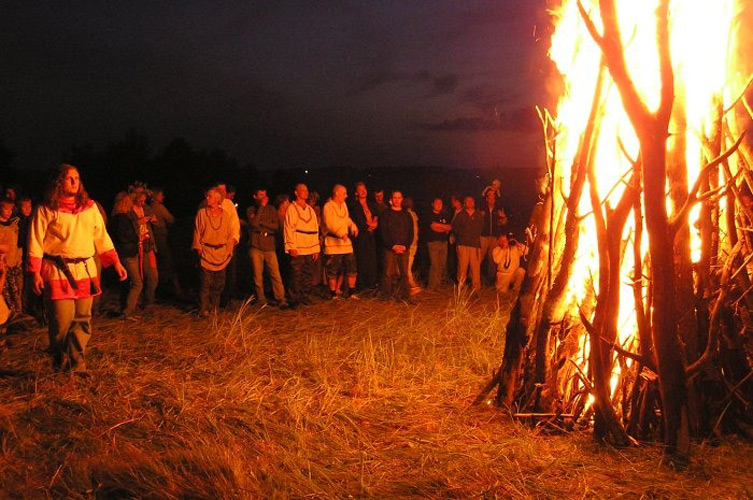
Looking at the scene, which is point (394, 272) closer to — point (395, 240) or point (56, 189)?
point (395, 240)

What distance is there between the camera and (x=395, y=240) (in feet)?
30.0

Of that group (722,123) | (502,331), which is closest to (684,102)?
(722,123)

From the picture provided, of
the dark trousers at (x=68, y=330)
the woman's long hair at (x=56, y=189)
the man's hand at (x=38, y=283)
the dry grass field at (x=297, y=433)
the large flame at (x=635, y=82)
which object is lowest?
the dry grass field at (x=297, y=433)

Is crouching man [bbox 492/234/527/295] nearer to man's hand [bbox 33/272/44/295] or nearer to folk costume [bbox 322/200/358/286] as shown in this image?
folk costume [bbox 322/200/358/286]

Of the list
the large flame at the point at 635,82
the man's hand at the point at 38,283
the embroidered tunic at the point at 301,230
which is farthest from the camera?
the embroidered tunic at the point at 301,230

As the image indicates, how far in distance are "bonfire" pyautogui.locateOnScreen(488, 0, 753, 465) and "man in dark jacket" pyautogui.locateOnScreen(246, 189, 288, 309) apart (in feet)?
16.6

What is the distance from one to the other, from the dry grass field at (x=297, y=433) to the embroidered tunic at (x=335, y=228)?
2.96 meters

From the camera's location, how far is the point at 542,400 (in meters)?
3.87

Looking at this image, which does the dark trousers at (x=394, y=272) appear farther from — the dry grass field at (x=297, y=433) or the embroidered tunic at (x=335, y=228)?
the dry grass field at (x=297, y=433)

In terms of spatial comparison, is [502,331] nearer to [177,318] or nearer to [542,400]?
[542,400]

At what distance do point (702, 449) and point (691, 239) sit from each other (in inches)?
47.9

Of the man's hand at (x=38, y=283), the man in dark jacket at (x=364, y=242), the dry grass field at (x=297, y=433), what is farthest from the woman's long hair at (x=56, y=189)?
the man in dark jacket at (x=364, y=242)

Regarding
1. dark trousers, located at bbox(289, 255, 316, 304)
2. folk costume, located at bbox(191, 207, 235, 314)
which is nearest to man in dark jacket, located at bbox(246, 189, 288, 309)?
dark trousers, located at bbox(289, 255, 316, 304)

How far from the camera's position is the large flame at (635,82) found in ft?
11.8
